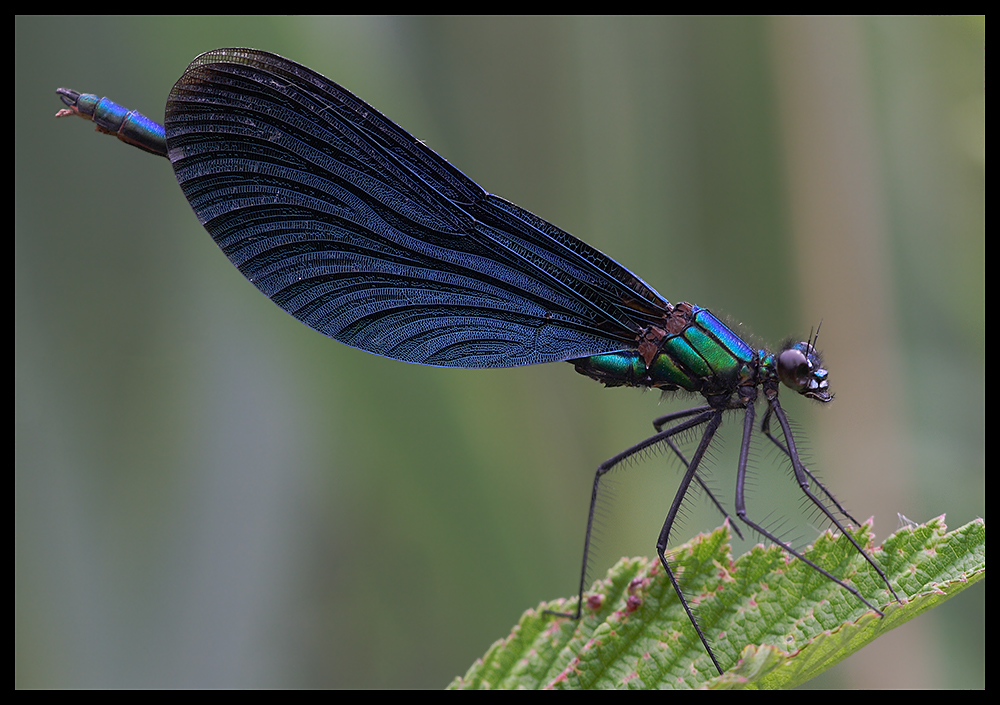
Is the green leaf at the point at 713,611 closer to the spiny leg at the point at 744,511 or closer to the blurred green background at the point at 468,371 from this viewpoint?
the spiny leg at the point at 744,511

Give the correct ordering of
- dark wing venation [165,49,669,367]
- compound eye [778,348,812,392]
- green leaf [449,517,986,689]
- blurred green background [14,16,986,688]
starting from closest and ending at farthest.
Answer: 1. green leaf [449,517,986,689]
2. dark wing venation [165,49,669,367]
3. compound eye [778,348,812,392]
4. blurred green background [14,16,986,688]

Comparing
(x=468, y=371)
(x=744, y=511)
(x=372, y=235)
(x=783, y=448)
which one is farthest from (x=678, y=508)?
(x=468, y=371)

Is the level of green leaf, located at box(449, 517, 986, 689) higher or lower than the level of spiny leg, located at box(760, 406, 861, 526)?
lower

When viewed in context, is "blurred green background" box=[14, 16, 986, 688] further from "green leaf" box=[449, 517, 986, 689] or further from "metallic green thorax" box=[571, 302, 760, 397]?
"green leaf" box=[449, 517, 986, 689]

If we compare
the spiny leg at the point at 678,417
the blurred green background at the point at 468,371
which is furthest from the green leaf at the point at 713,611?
the blurred green background at the point at 468,371

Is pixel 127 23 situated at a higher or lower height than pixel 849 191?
higher

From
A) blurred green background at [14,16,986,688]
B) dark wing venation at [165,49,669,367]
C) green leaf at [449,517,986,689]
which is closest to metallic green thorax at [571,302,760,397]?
dark wing venation at [165,49,669,367]

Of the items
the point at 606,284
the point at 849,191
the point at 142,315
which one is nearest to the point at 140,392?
the point at 142,315

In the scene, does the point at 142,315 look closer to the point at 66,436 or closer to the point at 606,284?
the point at 66,436
